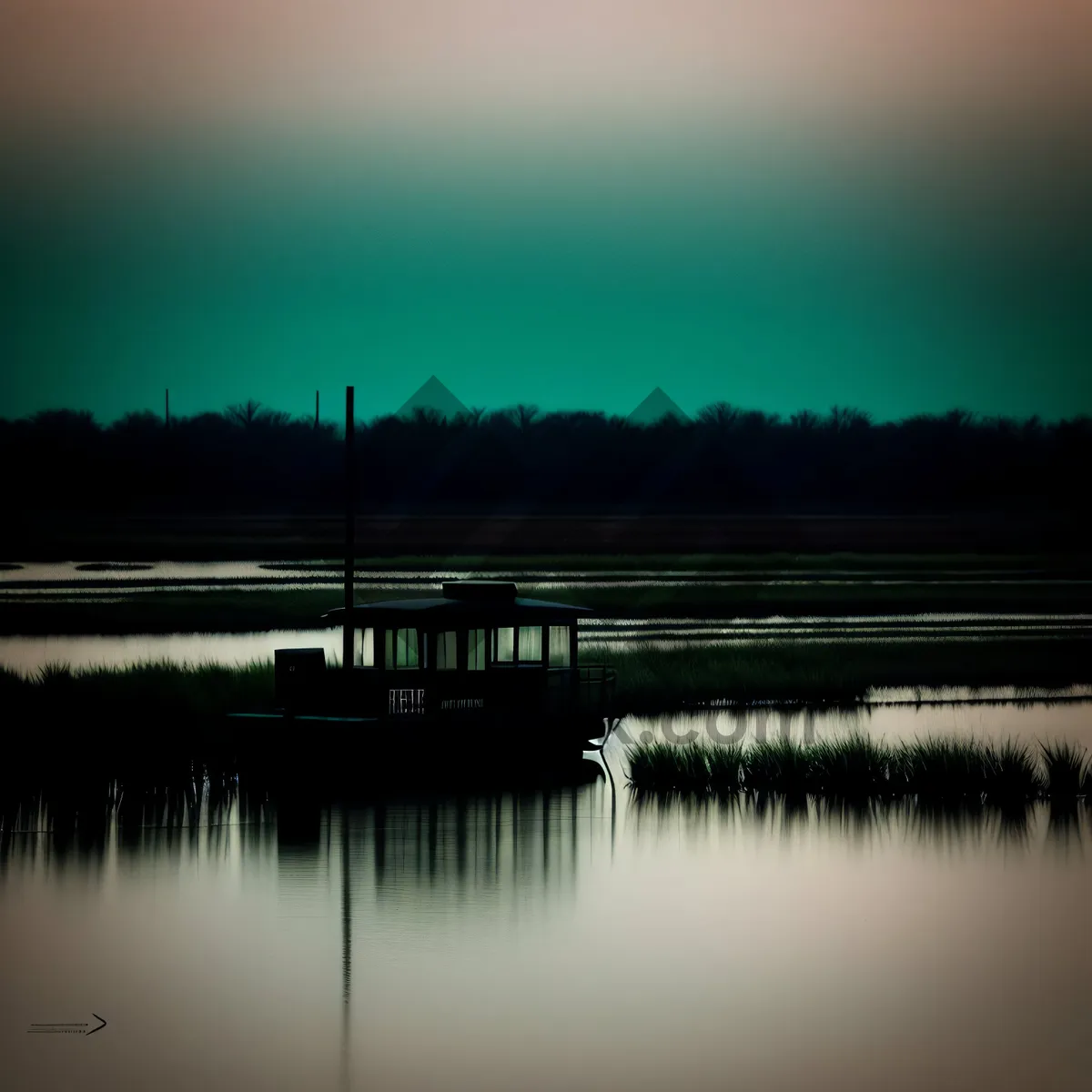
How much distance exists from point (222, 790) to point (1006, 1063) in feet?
55.2

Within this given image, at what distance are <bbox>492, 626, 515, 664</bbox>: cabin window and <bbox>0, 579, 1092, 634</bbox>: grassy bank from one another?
1163 inches

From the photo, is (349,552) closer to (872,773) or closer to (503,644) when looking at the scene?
(503,644)

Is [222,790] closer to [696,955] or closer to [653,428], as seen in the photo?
[696,955]

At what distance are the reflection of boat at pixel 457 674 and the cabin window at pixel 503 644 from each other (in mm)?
18

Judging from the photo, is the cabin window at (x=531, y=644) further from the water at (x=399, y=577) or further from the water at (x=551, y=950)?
the water at (x=399, y=577)

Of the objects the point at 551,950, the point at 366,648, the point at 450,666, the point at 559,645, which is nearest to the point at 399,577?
the point at 366,648

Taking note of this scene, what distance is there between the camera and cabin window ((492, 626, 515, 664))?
34750 mm

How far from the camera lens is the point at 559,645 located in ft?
117

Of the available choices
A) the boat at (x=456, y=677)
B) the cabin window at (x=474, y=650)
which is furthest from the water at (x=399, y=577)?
the cabin window at (x=474, y=650)

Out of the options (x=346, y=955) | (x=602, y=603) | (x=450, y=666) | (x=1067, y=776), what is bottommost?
(x=346, y=955)

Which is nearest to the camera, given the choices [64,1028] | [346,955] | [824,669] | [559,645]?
[64,1028]

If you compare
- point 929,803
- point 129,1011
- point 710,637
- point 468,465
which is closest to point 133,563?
point 710,637

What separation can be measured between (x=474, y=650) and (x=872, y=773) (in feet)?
27.3

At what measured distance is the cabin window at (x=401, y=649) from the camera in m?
34.3
